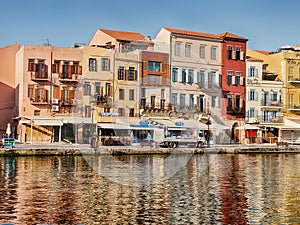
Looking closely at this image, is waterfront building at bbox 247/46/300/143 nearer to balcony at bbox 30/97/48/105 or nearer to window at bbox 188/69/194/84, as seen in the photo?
window at bbox 188/69/194/84

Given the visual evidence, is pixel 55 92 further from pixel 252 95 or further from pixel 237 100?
pixel 252 95

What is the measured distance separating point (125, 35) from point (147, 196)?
3868cm

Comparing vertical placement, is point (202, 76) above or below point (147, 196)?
above

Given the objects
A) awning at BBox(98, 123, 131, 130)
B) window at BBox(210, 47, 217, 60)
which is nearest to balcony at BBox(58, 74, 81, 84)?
awning at BBox(98, 123, 131, 130)

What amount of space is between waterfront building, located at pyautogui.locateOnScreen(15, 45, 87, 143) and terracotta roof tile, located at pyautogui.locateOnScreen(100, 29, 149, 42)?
213 inches

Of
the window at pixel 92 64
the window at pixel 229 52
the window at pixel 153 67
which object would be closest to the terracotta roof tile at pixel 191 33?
the window at pixel 229 52

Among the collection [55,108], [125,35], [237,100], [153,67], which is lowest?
[55,108]

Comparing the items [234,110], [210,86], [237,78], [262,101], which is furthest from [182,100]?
[262,101]

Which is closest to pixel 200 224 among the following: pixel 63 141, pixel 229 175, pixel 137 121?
pixel 229 175

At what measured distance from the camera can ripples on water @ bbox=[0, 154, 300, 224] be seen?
14.8 metres

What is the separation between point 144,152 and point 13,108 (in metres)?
15.9

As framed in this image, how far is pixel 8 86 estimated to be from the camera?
170ft

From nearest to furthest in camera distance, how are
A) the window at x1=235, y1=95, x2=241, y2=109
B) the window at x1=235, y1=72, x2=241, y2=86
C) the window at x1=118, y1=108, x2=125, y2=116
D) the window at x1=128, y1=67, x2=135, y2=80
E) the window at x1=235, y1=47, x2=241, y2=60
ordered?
1. the window at x1=128, y1=67, x2=135, y2=80
2. the window at x1=118, y1=108, x2=125, y2=116
3. the window at x1=235, y1=95, x2=241, y2=109
4. the window at x1=235, y1=72, x2=241, y2=86
5. the window at x1=235, y1=47, x2=241, y2=60

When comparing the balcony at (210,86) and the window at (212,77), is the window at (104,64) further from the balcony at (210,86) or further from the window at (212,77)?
the window at (212,77)
